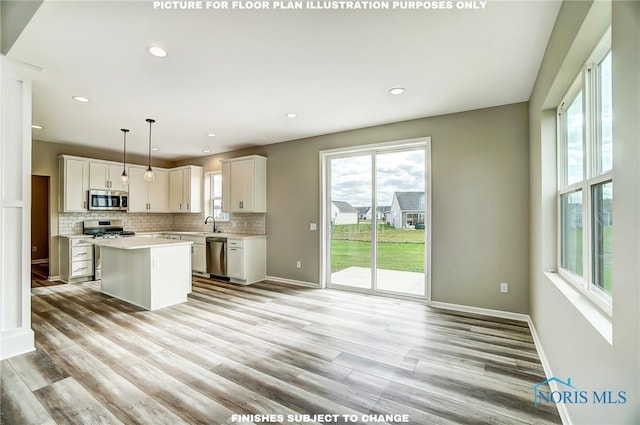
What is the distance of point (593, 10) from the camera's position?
4.50 ft

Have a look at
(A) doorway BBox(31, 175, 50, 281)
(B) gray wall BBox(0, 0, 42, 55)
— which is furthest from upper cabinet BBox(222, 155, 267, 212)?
(A) doorway BBox(31, 175, 50, 281)

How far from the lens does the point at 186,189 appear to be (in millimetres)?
6773

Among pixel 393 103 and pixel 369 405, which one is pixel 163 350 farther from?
pixel 393 103

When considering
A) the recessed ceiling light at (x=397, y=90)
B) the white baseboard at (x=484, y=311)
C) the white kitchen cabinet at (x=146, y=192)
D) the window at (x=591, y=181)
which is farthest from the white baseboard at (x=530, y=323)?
the white kitchen cabinet at (x=146, y=192)

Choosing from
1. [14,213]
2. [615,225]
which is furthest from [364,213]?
[14,213]

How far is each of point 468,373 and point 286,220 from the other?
12.6ft

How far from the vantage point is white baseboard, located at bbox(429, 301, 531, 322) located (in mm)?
3445

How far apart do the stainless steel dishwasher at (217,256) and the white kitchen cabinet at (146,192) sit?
2.14m

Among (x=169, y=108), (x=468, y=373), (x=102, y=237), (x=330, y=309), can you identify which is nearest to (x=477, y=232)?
(x=468, y=373)

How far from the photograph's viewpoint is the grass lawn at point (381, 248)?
4273 millimetres

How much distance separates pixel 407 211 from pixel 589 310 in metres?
2.82

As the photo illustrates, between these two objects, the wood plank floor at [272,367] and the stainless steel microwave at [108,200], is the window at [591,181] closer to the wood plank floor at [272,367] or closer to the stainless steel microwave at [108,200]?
the wood plank floor at [272,367]

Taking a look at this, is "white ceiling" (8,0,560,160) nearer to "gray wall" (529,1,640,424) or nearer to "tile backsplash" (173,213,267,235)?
"gray wall" (529,1,640,424)

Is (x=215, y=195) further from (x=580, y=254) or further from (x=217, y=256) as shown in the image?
(x=580, y=254)
